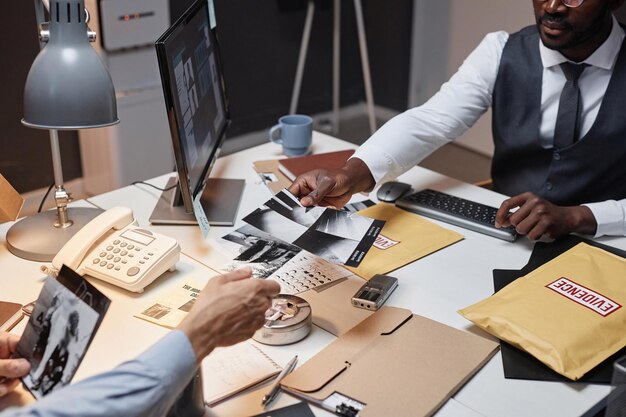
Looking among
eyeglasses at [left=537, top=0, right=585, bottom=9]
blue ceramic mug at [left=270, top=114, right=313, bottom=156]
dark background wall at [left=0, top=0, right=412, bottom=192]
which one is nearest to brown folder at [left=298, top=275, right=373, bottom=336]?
blue ceramic mug at [left=270, top=114, right=313, bottom=156]

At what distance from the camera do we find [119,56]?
3006 mm

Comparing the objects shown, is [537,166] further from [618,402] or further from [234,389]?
[234,389]

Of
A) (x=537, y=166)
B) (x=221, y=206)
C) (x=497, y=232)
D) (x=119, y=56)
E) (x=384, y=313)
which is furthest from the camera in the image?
(x=119, y=56)

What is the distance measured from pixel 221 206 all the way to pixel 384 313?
584mm

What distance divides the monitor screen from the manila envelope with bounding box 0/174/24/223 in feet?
1.13

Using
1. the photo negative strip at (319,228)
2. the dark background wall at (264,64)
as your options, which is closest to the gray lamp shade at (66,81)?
the photo negative strip at (319,228)

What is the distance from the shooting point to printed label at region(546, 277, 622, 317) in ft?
4.01

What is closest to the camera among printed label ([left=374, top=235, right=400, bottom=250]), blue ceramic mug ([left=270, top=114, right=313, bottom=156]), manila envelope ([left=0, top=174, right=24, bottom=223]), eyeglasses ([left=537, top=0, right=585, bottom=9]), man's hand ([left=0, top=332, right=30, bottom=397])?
man's hand ([left=0, top=332, right=30, bottom=397])

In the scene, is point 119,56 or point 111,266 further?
point 119,56

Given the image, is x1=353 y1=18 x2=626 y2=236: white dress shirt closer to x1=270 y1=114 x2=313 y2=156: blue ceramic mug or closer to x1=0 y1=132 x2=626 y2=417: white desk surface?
x1=0 y1=132 x2=626 y2=417: white desk surface

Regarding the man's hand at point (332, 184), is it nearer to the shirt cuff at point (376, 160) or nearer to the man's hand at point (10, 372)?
the shirt cuff at point (376, 160)

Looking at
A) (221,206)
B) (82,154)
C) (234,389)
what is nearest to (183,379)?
(234,389)

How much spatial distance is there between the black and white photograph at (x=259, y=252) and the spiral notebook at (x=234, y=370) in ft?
0.81

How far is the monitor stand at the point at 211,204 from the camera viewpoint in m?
1.62
